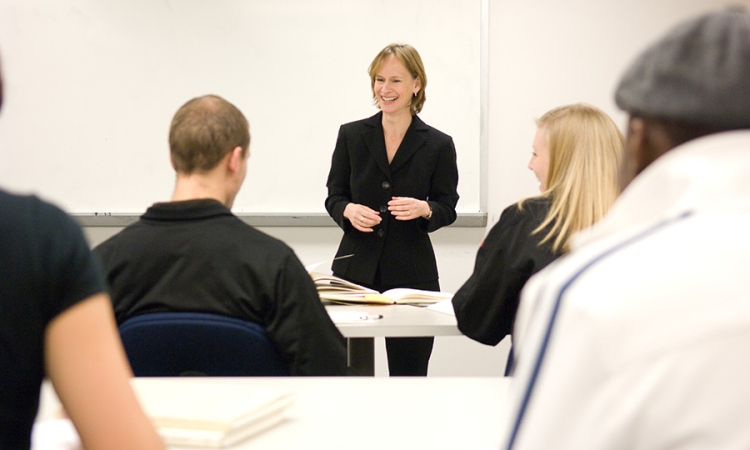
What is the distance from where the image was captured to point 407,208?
3008 millimetres

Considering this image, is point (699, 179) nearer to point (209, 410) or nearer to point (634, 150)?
point (634, 150)

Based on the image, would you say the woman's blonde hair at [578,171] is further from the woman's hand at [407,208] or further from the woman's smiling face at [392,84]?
the woman's smiling face at [392,84]

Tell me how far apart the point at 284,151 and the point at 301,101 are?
10.9 inches

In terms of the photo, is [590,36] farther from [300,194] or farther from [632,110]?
[632,110]

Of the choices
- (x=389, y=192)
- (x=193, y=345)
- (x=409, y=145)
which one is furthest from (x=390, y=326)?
(x=409, y=145)

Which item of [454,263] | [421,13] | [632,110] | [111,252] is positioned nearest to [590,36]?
[421,13]

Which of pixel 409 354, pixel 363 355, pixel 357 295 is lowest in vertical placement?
pixel 409 354

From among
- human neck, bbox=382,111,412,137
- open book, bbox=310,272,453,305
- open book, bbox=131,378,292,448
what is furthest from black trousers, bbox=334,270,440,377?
open book, bbox=131,378,292,448

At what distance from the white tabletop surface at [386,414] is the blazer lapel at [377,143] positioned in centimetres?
176

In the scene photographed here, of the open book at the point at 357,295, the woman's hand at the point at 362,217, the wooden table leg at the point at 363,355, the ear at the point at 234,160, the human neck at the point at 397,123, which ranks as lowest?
the wooden table leg at the point at 363,355

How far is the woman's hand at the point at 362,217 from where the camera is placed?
2953 millimetres

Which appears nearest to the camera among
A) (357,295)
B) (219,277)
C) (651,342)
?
(651,342)

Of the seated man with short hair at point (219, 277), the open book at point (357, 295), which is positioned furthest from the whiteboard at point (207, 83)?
the seated man with short hair at point (219, 277)

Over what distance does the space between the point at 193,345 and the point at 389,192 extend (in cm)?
180
